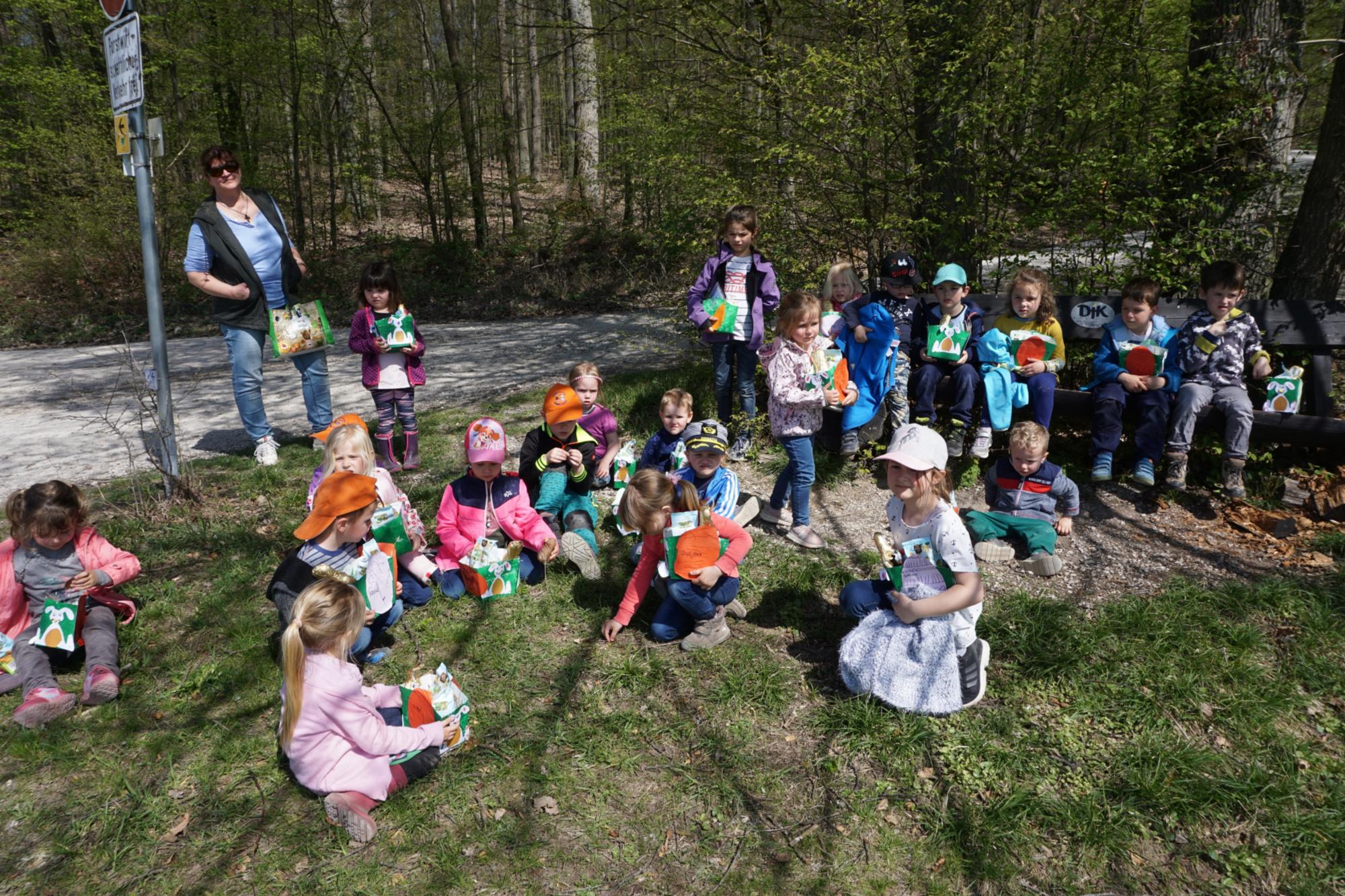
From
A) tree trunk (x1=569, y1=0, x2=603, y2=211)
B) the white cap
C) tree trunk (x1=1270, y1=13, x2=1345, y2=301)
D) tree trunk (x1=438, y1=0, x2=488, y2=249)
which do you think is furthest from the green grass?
tree trunk (x1=569, y1=0, x2=603, y2=211)

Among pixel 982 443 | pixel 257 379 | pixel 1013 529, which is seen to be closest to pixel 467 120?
pixel 257 379

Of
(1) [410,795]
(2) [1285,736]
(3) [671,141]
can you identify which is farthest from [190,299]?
(2) [1285,736]

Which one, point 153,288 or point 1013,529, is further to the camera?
point 153,288

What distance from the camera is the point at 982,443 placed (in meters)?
5.60

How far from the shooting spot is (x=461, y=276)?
14133 millimetres

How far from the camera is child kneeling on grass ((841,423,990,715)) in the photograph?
11.3ft

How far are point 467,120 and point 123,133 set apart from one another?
9436 mm

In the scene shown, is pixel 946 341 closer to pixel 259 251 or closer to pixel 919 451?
pixel 919 451

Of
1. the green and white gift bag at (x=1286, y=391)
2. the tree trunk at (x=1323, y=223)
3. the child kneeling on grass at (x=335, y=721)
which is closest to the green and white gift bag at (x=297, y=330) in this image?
the child kneeling on grass at (x=335, y=721)

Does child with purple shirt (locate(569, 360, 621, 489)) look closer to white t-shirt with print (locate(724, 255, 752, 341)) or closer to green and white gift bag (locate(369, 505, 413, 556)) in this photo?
white t-shirt with print (locate(724, 255, 752, 341))

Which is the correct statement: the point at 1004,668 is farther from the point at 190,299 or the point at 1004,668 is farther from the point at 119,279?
the point at 119,279

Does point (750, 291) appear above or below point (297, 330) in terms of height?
above

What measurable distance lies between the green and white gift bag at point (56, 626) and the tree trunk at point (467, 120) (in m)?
11.4

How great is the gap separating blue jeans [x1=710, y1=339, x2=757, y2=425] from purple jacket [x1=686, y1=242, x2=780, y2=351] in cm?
11
